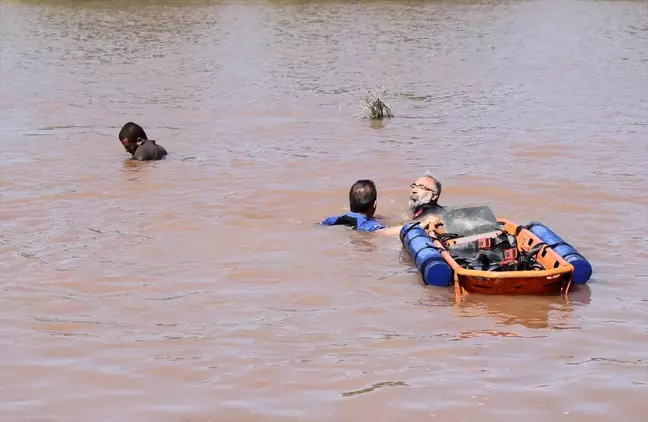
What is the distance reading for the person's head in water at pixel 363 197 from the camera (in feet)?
27.9

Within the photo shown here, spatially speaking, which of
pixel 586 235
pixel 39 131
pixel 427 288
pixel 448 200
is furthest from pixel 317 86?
pixel 427 288

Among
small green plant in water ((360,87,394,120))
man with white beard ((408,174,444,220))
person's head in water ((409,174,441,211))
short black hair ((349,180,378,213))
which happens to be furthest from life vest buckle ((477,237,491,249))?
small green plant in water ((360,87,394,120))

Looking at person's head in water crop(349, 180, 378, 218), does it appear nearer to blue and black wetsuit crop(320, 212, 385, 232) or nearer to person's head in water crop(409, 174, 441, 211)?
blue and black wetsuit crop(320, 212, 385, 232)

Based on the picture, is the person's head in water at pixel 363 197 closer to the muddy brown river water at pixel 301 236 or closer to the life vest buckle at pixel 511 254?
the muddy brown river water at pixel 301 236

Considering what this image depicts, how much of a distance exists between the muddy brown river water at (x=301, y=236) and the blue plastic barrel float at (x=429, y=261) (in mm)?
116

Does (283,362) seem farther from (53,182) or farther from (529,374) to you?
(53,182)

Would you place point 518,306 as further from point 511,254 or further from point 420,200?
point 420,200

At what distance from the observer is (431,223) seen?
304 inches

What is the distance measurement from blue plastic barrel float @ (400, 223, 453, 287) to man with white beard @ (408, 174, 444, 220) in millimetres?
827

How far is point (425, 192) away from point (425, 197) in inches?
1.7

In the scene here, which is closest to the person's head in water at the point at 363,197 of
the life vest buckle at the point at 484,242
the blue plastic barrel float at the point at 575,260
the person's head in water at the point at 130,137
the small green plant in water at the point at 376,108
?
the life vest buckle at the point at 484,242

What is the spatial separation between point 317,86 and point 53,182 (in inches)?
303

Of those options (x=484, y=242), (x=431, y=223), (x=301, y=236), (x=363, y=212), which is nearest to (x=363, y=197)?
(x=363, y=212)

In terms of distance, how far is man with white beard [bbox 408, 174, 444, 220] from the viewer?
27.0 feet
